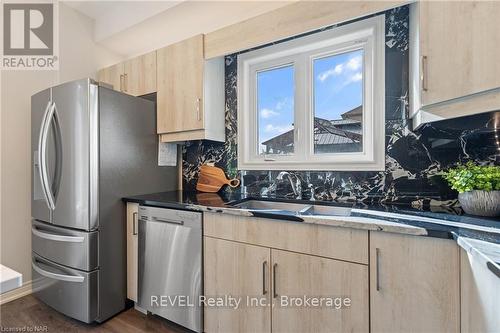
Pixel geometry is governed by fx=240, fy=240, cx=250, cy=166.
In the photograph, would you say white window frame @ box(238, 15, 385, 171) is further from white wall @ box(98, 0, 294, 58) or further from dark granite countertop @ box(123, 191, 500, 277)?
dark granite countertop @ box(123, 191, 500, 277)

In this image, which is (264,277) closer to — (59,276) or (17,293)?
(59,276)

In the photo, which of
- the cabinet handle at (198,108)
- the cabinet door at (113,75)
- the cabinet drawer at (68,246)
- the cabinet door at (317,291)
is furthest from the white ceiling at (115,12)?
the cabinet door at (317,291)

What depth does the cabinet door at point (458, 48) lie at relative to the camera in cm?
95

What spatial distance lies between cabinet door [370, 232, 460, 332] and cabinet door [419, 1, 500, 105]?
0.66 metres

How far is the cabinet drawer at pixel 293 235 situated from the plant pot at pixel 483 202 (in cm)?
56

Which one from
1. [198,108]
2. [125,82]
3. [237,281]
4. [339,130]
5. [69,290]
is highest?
[125,82]

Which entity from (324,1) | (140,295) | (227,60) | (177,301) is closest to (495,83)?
(324,1)

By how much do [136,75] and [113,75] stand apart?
1.23 feet

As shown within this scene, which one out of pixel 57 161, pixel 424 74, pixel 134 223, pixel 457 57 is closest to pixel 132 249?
pixel 134 223

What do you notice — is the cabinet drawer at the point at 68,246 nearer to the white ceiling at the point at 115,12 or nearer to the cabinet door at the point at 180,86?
the cabinet door at the point at 180,86

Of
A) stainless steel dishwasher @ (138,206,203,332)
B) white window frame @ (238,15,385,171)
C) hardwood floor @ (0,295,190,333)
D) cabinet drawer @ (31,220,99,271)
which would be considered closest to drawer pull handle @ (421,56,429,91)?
white window frame @ (238,15,385,171)

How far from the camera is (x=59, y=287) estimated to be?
1767 mm

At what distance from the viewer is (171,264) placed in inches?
63.8

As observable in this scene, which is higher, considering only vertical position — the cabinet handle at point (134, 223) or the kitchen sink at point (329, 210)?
the kitchen sink at point (329, 210)
